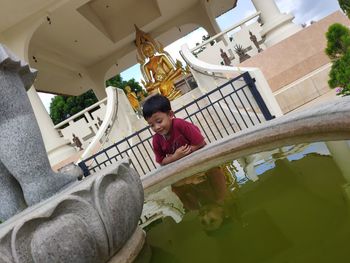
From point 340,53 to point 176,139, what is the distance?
157cm

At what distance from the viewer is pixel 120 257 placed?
1.73 meters

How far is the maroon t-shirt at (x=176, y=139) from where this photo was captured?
320 centimetres

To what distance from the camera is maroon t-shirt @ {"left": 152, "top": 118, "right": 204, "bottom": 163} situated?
126 inches

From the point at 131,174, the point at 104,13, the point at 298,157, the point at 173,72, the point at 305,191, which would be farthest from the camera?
the point at 104,13

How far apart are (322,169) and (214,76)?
552 centimetres

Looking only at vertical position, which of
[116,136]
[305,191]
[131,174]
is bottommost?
[305,191]

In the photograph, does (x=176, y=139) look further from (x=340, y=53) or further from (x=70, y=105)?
(x=70, y=105)

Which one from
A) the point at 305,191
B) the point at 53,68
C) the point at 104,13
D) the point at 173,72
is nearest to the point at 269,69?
the point at 173,72

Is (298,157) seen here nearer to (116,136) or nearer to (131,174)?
(131,174)

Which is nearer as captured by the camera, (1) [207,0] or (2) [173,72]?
(2) [173,72]

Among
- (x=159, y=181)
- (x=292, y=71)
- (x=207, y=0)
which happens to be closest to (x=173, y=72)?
(x=292, y=71)

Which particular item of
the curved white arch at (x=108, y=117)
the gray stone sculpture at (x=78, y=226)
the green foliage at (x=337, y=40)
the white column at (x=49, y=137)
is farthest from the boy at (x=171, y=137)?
the white column at (x=49, y=137)

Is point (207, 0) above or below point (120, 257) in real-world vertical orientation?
Result: above

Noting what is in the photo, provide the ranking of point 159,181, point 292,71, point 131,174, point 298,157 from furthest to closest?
point 292,71 → point 159,181 → point 298,157 → point 131,174
